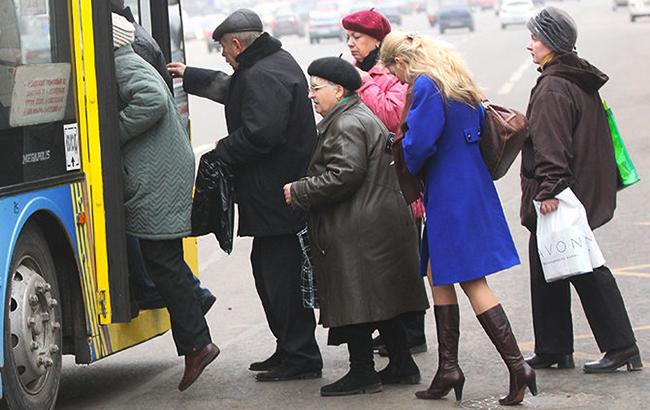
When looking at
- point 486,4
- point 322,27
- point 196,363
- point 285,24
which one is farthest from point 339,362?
point 486,4

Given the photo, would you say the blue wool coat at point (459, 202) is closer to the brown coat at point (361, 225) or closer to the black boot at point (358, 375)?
the brown coat at point (361, 225)

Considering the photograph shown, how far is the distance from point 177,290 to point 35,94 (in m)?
1.22

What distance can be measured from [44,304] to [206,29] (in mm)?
74371

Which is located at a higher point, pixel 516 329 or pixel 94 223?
pixel 94 223

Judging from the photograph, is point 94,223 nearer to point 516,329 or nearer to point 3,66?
point 3,66

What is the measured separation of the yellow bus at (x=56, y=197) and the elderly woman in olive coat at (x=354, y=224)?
34.5 inches

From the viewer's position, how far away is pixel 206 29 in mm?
80062

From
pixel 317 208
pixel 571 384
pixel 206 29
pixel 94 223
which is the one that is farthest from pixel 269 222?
pixel 206 29

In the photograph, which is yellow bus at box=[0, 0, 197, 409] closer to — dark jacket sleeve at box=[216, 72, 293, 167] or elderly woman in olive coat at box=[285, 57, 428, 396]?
dark jacket sleeve at box=[216, 72, 293, 167]

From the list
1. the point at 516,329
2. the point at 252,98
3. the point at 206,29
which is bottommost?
the point at 206,29

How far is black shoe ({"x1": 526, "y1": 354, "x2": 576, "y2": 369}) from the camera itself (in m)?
7.46

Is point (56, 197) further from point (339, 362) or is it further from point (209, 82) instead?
point (339, 362)

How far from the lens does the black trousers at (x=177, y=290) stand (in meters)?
7.10

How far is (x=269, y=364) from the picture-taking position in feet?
25.5
